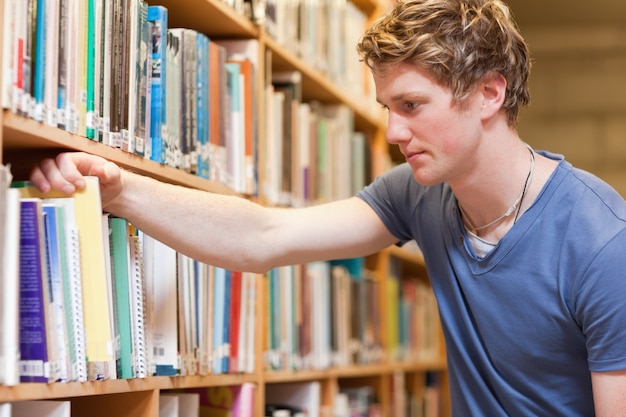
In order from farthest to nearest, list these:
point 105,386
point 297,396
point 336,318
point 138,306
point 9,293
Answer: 1. point 336,318
2. point 297,396
3. point 138,306
4. point 105,386
5. point 9,293

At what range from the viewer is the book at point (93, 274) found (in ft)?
4.26

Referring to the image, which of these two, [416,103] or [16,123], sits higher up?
[416,103]

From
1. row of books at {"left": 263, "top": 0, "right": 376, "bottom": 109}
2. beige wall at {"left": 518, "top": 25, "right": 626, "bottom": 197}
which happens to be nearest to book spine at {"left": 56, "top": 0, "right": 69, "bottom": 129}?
row of books at {"left": 263, "top": 0, "right": 376, "bottom": 109}

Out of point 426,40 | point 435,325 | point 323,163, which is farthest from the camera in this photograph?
point 435,325

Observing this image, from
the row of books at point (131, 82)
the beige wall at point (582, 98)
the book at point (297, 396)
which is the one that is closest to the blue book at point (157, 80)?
the row of books at point (131, 82)

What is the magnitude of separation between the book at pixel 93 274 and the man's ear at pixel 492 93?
0.74 m

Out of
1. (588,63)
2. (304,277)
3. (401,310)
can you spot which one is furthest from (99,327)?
(588,63)

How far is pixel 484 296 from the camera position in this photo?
5.49ft

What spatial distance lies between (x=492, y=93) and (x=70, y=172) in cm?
81

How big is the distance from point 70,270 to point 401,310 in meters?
2.38

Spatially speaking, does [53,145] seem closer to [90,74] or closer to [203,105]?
[90,74]

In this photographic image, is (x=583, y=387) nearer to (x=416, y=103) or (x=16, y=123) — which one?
(x=416, y=103)

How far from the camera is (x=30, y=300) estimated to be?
120 centimetres

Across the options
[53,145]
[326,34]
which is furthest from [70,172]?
[326,34]
